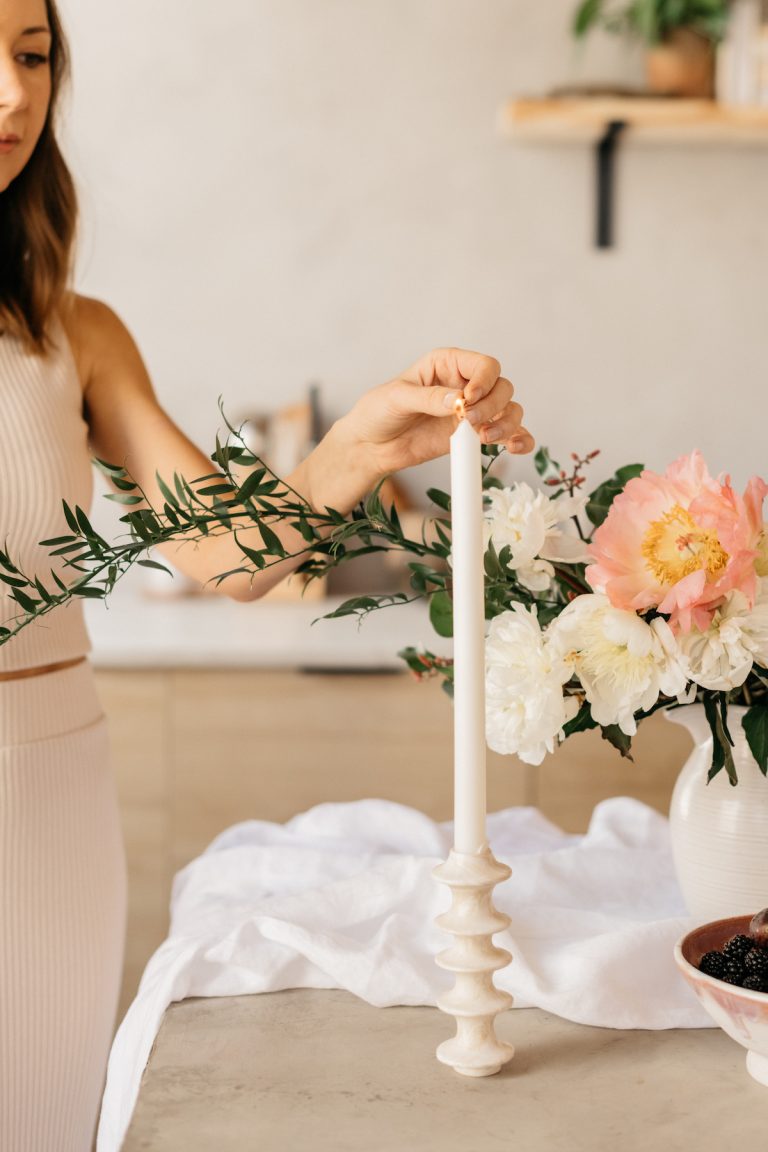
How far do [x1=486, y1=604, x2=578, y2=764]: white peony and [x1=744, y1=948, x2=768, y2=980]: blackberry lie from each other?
178 mm

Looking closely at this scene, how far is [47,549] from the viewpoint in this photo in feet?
4.17

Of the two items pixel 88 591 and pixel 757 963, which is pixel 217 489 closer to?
pixel 88 591

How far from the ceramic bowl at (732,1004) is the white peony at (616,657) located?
14cm

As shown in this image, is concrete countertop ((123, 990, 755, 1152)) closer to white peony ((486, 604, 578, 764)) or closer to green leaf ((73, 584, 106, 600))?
white peony ((486, 604, 578, 764))

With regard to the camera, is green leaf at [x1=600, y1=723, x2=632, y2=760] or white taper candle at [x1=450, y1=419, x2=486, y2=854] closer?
white taper candle at [x1=450, y1=419, x2=486, y2=854]

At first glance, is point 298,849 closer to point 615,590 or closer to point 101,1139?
point 101,1139

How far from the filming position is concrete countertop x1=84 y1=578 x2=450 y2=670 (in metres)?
2.29

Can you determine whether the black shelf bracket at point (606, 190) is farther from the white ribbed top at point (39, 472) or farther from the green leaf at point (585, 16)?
the white ribbed top at point (39, 472)

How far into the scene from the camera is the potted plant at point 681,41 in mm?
2648

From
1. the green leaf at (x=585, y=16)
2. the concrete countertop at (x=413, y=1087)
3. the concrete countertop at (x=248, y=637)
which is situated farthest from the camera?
the green leaf at (x=585, y=16)

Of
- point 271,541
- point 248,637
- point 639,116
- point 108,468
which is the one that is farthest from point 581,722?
point 639,116

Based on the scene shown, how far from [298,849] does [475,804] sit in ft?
1.47

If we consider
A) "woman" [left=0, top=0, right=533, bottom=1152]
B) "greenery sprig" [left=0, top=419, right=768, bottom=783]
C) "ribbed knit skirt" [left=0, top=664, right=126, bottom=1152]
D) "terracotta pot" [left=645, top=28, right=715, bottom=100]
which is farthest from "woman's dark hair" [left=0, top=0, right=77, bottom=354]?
"terracotta pot" [left=645, top=28, right=715, bottom=100]

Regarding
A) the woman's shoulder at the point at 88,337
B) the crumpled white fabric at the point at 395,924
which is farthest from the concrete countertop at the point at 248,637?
the crumpled white fabric at the point at 395,924
